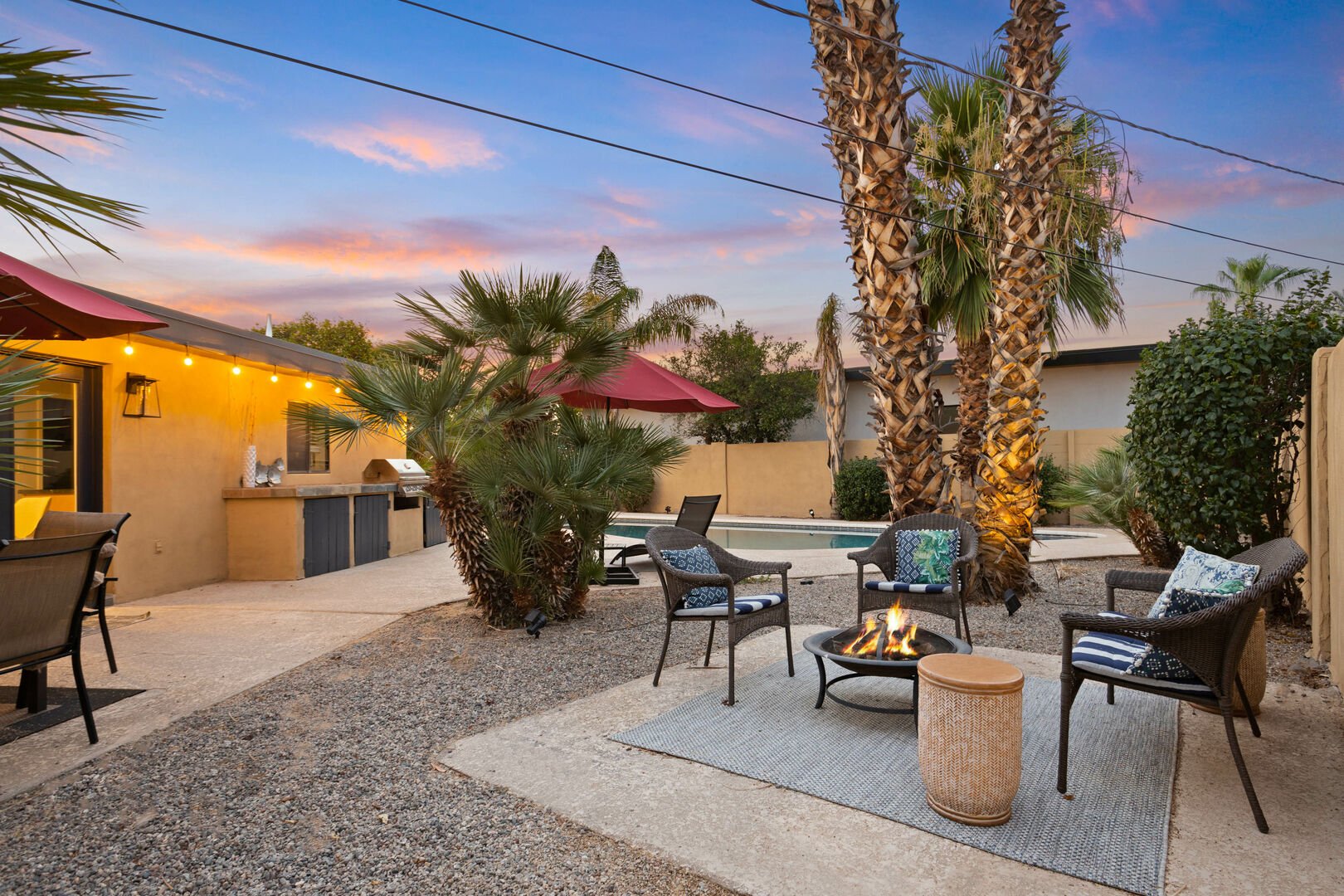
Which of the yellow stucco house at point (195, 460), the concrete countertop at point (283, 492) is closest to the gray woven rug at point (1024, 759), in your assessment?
the yellow stucco house at point (195, 460)

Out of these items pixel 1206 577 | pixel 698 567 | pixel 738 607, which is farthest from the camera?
pixel 698 567

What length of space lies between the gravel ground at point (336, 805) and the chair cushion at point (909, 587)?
1379 mm

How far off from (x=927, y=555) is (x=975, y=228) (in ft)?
15.5

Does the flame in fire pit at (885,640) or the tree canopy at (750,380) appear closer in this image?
the flame in fire pit at (885,640)

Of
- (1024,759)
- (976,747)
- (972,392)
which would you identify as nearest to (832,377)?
(972,392)

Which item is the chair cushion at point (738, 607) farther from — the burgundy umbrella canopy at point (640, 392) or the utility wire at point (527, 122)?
the utility wire at point (527, 122)

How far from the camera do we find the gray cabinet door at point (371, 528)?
31.5 ft

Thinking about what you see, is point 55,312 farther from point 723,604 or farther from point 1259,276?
point 1259,276

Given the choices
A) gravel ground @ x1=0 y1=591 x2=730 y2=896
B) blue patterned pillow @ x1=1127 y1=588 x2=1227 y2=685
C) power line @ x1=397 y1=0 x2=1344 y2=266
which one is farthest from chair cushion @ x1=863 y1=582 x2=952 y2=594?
power line @ x1=397 y1=0 x2=1344 y2=266

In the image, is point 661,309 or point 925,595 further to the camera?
point 661,309

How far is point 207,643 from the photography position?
5.36 meters

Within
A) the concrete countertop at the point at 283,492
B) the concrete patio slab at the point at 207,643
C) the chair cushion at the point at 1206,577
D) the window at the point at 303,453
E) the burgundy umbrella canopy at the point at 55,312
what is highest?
the burgundy umbrella canopy at the point at 55,312

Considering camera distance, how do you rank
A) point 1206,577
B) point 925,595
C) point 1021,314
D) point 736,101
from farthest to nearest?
point 736,101 → point 1021,314 → point 925,595 → point 1206,577

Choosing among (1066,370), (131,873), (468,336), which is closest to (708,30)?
(468,336)
